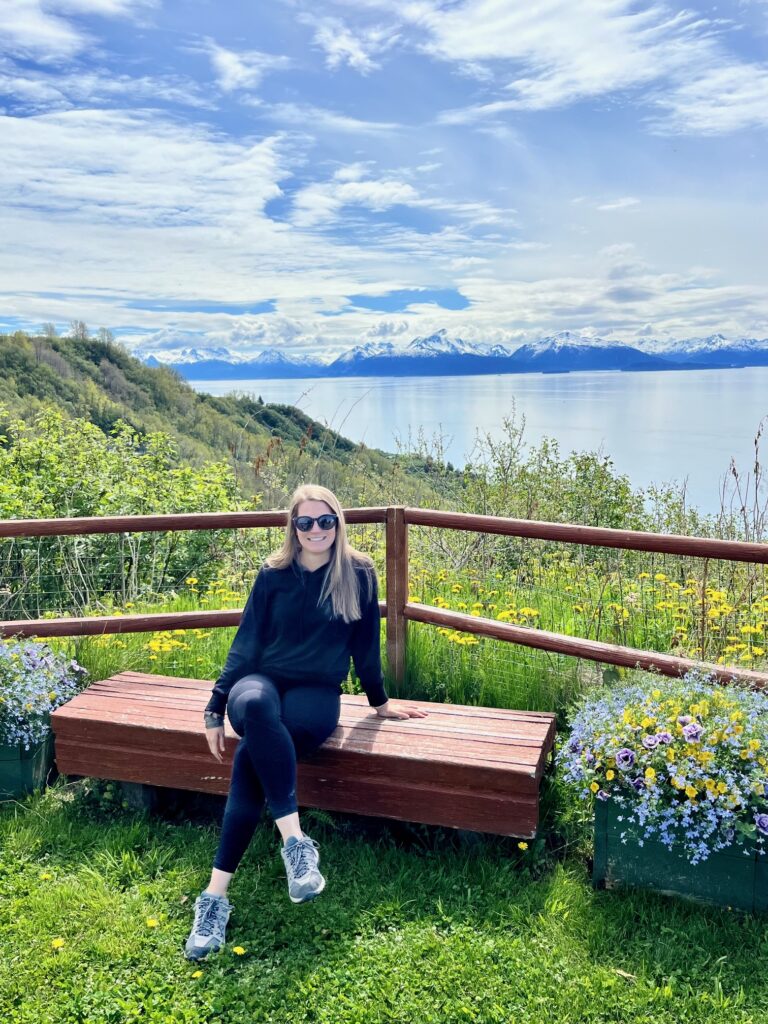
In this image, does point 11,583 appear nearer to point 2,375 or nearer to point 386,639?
point 386,639

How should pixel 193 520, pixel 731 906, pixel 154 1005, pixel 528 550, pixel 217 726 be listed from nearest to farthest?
pixel 154 1005 < pixel 731 906 < pixel 217 726 < pixel 193 520 < pixel 528 550

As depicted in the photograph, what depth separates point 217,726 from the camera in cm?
314

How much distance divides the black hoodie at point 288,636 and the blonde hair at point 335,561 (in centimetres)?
3

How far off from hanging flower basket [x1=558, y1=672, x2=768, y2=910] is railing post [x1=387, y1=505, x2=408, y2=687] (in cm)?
126

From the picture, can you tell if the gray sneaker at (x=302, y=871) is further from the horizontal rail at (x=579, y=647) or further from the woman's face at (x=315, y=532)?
the horizontal rail at (x=579, y=647)

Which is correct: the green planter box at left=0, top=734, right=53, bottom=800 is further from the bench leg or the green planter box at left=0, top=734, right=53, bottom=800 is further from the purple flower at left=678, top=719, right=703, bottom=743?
the purple flower at left=678, top=719, right=703, bottom=743

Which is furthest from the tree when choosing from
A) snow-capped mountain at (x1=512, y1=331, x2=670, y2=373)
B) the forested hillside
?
snow-capped mountain at (x1=512, y1=331, x2=670, y2=373)

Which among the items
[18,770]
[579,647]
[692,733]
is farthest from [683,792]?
[18,770]

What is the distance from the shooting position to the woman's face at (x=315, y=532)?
10.4 feet

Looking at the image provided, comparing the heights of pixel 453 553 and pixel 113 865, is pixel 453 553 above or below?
above

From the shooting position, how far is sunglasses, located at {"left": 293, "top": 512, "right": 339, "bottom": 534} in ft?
10.3

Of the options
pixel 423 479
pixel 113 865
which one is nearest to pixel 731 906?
pixel 113 865

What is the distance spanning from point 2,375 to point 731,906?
44.1 metres

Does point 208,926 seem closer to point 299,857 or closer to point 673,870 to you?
point 299,857
